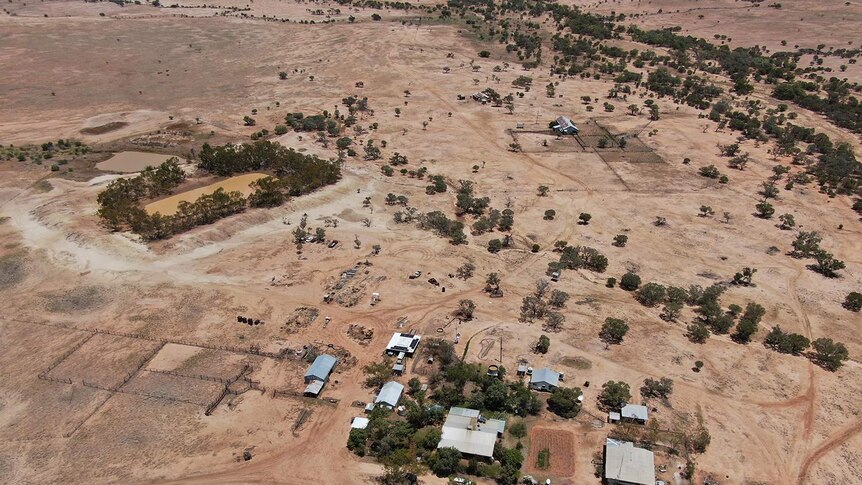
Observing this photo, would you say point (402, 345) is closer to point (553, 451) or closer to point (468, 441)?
point (468, 441)

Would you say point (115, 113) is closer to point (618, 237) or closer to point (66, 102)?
point (66, 102)

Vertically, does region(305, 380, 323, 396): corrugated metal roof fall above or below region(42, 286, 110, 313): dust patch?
below

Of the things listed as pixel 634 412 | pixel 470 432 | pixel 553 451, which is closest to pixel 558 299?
pixel 634 412

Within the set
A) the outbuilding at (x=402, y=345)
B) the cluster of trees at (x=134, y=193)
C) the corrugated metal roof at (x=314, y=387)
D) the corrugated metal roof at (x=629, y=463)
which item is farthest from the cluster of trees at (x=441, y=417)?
the cluster of trees at (x=134, y=193)

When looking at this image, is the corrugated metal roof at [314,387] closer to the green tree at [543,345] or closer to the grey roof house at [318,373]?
the grey roof house at [318,373]

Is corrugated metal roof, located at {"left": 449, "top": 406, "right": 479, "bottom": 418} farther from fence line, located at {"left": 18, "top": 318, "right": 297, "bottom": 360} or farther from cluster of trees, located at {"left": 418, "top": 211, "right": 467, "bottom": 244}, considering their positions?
cluster of trees, located at {"left": 418, "top": 211, "right": 467, "bottom": 244}

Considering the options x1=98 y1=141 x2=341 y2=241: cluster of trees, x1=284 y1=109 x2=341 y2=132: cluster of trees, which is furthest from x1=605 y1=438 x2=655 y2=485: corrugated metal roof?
x1=284 y1=109 x2=341 y2=132: cluster of trees
